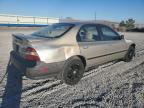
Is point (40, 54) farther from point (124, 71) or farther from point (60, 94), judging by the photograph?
point (124, 71)

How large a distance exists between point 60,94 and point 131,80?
7.10 ft

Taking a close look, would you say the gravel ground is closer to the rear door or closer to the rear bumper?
the rear bumper

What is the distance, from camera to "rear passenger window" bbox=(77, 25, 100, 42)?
473cm

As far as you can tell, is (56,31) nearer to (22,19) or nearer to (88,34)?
(88,34)

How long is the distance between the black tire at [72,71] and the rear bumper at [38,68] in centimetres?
18

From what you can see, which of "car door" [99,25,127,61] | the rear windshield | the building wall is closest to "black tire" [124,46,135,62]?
"car door" [99,25,127,61]

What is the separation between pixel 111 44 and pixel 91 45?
104 centimetres

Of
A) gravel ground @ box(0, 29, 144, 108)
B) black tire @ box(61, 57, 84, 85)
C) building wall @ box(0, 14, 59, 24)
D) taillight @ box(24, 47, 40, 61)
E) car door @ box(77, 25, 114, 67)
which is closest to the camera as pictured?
gravel ground @ box(0, 29, 144, 108)

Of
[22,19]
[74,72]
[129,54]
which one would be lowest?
[74,72]

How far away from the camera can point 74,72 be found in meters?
4.67

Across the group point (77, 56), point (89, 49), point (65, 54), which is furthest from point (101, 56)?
point (65, 54)

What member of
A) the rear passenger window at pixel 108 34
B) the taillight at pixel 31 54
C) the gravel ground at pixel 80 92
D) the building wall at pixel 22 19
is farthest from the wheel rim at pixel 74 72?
the building wall at pixel 22 19

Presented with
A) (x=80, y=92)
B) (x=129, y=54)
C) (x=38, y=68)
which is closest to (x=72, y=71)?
(x=80, y=92)

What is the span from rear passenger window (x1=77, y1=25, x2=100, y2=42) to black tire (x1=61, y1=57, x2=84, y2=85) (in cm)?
58
